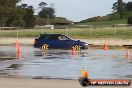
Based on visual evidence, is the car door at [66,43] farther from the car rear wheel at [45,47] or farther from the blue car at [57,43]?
the car rear wheel at [45,47]

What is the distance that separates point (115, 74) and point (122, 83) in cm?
855

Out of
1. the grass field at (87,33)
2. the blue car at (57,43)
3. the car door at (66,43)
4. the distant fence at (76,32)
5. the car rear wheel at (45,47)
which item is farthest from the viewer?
the distant fence at (76,32)

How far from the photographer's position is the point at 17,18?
106 metres

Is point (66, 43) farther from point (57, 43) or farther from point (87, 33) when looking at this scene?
point (87, 33)

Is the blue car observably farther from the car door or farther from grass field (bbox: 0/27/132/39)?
grass field (bbox: 0/27/132/39)

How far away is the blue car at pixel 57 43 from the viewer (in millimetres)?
39184

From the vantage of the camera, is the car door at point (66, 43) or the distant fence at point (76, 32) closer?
the car door at point (66, 43)

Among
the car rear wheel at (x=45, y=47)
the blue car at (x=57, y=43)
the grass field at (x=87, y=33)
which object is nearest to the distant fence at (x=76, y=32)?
the grass field at (x=87, y=33)

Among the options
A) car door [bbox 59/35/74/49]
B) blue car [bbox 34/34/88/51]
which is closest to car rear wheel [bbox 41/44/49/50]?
blue car [bbox 34/34/88/51]

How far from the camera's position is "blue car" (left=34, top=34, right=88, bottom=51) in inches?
1543

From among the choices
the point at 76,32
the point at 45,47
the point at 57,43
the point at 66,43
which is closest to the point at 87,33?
the point at 76,32

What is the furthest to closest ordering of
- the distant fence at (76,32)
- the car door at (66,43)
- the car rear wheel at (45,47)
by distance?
the distant fence at (76,32), the car rear wheel at (45,47), the car door at (66,43)

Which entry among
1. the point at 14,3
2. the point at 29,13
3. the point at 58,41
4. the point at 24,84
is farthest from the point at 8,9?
the point at 24,84

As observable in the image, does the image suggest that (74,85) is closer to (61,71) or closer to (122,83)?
(122,83)
